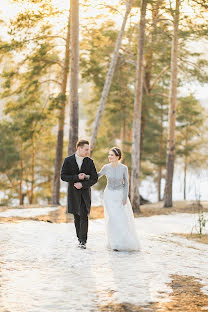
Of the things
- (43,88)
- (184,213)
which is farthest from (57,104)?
(184,213)

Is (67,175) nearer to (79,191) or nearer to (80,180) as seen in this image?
(80,180)

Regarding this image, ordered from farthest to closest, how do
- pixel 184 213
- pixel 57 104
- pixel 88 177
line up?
pixel 57 104 → pixel 184 213 → pixel 88 177

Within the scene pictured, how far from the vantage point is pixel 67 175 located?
7.78m

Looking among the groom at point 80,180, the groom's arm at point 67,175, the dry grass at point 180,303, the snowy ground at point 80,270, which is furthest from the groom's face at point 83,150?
the dry grass at point 180,303

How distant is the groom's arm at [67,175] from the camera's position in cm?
770

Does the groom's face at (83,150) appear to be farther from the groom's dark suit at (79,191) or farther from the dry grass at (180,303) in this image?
the dry grass at (180,303)

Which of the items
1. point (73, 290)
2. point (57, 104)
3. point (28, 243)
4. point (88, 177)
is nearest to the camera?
point (73, 290)

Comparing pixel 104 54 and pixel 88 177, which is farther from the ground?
pixel 104 54

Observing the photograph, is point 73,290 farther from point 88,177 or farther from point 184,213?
point 184,213

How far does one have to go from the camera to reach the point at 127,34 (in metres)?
22.7

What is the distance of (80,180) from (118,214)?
1.01 metres

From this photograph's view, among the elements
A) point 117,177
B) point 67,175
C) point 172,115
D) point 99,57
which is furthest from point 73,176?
point 99,57

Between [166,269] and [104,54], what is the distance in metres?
17.2

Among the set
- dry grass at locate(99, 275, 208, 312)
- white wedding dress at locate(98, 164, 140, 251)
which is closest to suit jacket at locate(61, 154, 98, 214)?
white wedding dress at locate(98, 164, 140, 251)
